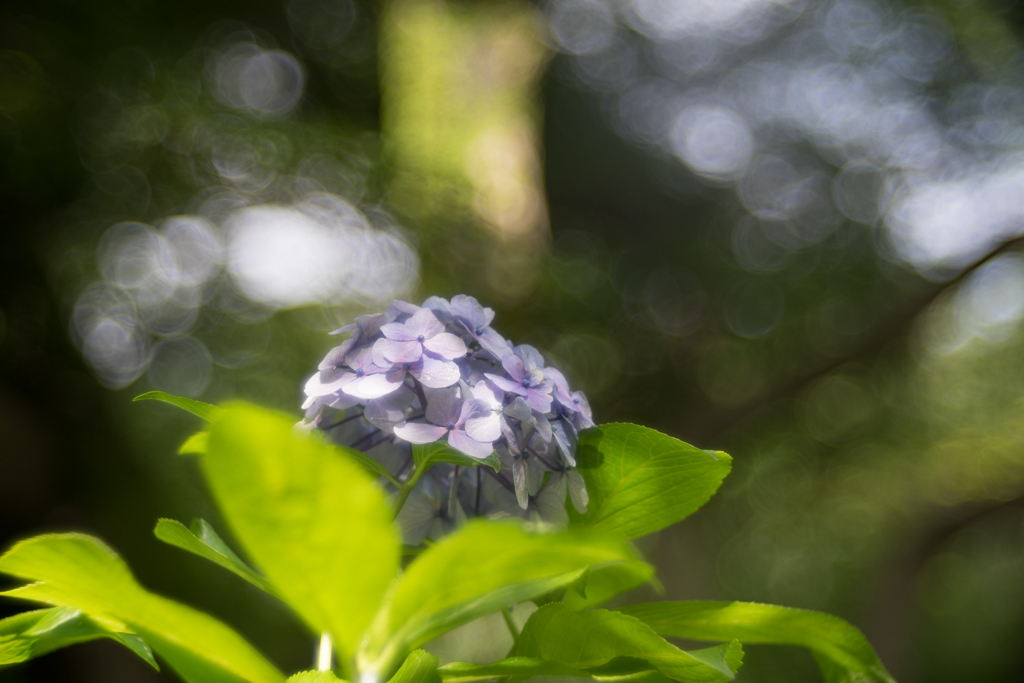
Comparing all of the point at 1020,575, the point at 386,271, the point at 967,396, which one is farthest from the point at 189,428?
the point at 1020,575

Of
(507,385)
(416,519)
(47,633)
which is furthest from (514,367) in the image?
(47,633)

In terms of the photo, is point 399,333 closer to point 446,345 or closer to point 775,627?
point 446,345

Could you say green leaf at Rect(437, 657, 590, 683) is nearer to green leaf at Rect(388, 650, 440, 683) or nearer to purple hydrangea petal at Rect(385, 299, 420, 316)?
green leaf at Rect(388, 650, 440, 683)

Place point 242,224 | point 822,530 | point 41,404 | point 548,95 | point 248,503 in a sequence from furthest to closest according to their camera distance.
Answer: point 822,530 → point 548,95 → point 242,224 → point 41,404 → point 248,503

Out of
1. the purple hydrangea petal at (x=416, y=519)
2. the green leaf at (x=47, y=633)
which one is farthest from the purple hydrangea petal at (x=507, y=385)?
the green leaf at (x=47, y=633)

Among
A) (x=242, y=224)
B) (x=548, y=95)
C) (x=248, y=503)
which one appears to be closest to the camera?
(x=248, y=503)

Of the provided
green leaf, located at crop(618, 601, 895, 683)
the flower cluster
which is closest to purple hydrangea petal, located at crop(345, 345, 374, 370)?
the flower cluster

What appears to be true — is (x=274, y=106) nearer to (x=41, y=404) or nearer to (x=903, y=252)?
(x=41, y=404)

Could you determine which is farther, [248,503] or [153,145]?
[153,145]
